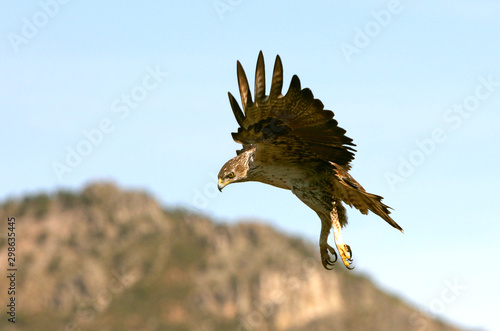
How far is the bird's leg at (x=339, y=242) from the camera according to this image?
9.70m

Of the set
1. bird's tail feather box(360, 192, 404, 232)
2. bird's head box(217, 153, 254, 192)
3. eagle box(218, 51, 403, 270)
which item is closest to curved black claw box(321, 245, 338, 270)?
eagle box(218, 51, 403, 270)

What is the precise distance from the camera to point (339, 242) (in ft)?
32.4

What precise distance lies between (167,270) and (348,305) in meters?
22.3

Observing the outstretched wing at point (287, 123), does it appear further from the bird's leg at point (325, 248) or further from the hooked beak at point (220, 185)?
the bird's leg at point (325, 248)

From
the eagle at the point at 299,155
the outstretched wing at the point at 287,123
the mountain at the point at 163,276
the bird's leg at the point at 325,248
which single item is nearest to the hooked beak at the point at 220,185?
the eagle at the point at 299,155

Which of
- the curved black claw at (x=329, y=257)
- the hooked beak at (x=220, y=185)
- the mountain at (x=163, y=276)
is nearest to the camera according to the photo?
the curved black claw at (x=329, y=257)

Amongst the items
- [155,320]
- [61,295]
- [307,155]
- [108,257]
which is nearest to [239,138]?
[307,155]

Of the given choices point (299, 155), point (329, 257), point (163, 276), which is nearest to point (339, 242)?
point (329, 257)

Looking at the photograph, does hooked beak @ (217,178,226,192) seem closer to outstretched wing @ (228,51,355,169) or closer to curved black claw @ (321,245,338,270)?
outstretched wing @ (228,51,355,169)

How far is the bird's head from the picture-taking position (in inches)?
396

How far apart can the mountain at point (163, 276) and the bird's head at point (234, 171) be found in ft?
278

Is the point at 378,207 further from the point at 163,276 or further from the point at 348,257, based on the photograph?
the point at 163,276

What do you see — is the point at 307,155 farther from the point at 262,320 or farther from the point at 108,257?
Answer: the point at 108,257

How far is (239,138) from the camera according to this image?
999 centimetres
